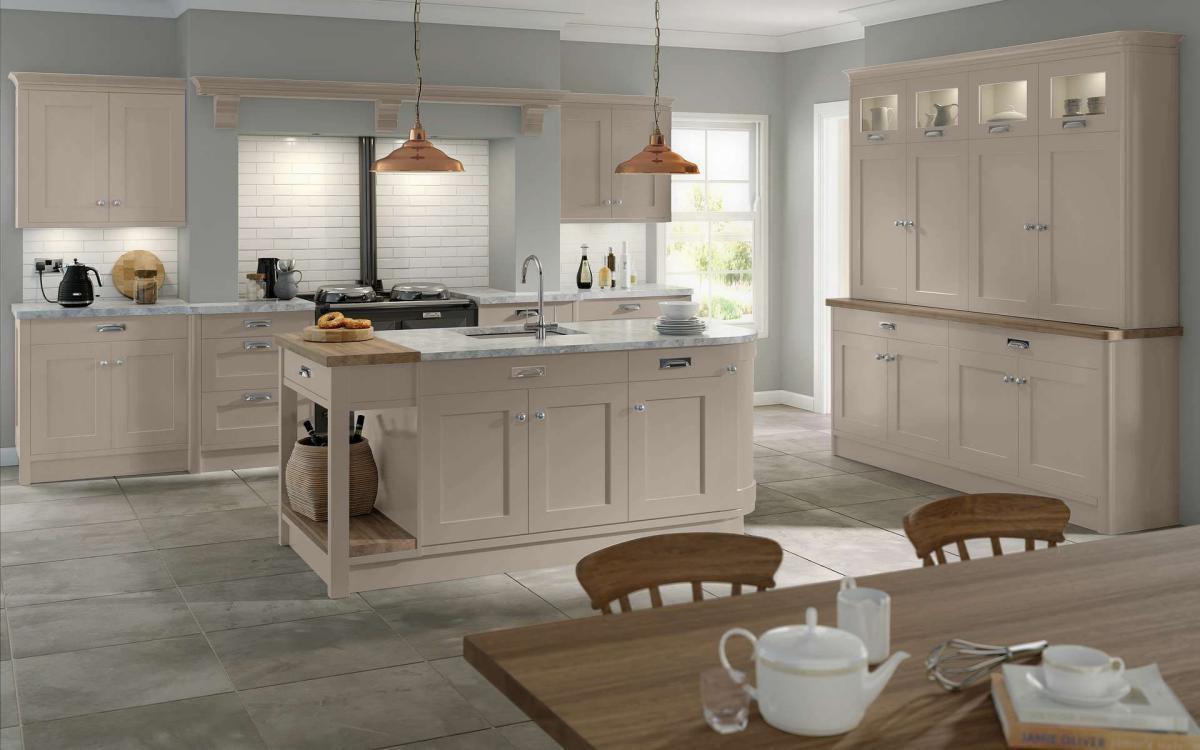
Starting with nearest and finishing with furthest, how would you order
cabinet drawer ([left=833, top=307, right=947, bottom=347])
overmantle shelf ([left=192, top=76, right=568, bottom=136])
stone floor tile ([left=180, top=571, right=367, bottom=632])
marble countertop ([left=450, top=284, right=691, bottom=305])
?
stone floor tile ([left=180, top=571, right=367, bottom=632]), cabinet drawer ([left=833, top=307, right=947, bottom=347]), overmantle shelf ([left=192, top=76, right=568, bottom=136]), marble countertop ([left=450, top=284, right=691, bottom=305])

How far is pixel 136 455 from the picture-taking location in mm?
7547

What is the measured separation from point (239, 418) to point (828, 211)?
15.4 feet

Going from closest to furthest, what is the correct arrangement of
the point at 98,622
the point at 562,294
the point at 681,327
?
the point at 98,622 < the point at 681,327 < the point at 562,294

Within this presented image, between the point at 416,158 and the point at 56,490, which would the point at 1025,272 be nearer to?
the point at 416,158

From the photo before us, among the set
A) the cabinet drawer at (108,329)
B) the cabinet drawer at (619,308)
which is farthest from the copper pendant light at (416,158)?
the cabinet drawer at (619,308)

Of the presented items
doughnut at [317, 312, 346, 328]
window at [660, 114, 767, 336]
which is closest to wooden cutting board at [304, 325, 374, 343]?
doughnut at [317, 312, 346, 328]

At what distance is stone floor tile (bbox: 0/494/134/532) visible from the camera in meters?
6.39

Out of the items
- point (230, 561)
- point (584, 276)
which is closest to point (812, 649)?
point (230, 561)

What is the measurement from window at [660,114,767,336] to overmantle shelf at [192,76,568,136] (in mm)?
1617

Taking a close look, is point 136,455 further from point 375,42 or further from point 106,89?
point 375,42

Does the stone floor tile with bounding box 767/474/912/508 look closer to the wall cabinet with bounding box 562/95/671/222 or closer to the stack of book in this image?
the wall cabinet with bounding box 562/95/671/222

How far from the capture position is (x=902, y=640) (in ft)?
7.25

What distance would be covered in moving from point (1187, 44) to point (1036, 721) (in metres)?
5.23

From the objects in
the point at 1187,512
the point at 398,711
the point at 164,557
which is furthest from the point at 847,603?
the point at 1187,512
